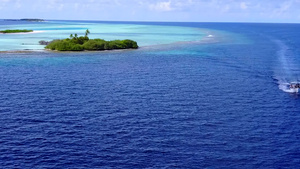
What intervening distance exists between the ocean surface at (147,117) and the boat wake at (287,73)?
0.91 ft

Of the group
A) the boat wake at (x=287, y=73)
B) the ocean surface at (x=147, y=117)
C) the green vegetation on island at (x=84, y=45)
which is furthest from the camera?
the green vegetation on island at (x=84, y=45)

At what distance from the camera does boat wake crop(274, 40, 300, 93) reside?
6454cm

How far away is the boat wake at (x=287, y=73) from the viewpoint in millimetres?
64544

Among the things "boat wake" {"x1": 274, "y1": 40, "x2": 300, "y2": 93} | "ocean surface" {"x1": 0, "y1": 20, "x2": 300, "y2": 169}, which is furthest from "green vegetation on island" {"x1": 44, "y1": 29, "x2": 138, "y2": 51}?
"boat wake" {"x1": 274, "y1": 40, "x2": 300, "y2": 93}

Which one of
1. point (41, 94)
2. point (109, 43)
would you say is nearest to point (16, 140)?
point (41, 94)

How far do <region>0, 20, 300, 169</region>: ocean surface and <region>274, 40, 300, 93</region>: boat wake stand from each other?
0.91 feet

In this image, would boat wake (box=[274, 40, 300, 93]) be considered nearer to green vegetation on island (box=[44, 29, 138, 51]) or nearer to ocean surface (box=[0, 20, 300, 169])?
ocean surface (box=[0, 20, 300, 169])

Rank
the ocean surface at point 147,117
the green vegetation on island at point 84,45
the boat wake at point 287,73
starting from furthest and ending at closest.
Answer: the green vegetation on island at point 84,45 < the boat wake at point 287,73 < the ocean surface at point 147,117

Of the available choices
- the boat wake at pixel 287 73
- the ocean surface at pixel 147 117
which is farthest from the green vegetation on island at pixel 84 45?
the boat wake at pixel 287 73

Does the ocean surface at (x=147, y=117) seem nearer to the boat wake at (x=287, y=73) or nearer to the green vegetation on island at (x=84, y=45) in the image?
the boat wake at (x=287, y=73)

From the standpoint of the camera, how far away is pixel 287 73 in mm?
78438

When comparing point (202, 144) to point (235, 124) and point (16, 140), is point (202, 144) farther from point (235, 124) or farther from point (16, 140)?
point (16, 140)

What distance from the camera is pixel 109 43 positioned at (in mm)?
120375

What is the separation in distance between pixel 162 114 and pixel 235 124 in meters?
9.36
